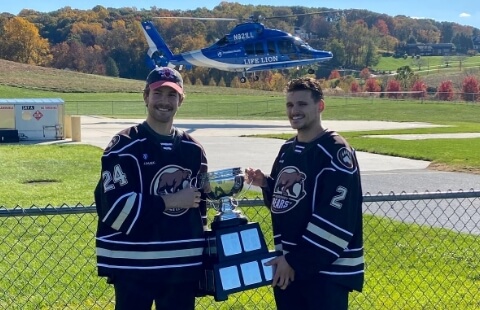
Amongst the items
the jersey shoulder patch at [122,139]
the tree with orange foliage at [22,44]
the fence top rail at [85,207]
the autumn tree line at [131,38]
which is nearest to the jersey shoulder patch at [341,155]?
the jersey shoulder patch at [122,139]

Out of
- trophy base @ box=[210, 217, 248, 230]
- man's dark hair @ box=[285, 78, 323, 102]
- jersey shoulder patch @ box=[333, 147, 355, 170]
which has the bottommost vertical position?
trophy base @ box=[210, 217, 248, 230]

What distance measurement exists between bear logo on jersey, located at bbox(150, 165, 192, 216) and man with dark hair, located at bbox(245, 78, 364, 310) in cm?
47

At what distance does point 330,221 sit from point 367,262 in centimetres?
394

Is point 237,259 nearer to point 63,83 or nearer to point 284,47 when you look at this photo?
point 284,47

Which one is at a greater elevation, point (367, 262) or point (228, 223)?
point (228, 223)

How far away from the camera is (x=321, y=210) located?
3369mm

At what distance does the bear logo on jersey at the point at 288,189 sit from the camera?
3463 millimetres

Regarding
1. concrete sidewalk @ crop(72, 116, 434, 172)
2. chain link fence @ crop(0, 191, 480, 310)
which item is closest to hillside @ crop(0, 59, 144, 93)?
concrete sidewalk @ crop(72, 116, 434, 172)

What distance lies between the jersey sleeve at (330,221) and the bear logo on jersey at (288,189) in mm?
103

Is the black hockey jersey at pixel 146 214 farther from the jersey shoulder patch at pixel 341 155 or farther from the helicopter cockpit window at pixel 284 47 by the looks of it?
the helicopter cockpit window at pixel 284 47

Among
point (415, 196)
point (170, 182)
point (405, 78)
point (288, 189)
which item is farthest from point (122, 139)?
point (405, 78)

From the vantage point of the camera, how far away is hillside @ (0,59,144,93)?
66938 millimetres

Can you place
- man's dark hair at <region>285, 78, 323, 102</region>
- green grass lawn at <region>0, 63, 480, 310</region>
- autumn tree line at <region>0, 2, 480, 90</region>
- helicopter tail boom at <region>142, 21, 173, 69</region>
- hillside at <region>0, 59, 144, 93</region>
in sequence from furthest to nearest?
autumn tree line at <region>0, 2, 480, 90</region>, hillside at <region>0, 59, 144, 93</region>, helicopter tail boom at <region>142, 21, 173, 69</region>, green grass lawn at <region>0, 63, 480, 310</region>, man's dark hair at <region>285, 78, 323, 102</region>

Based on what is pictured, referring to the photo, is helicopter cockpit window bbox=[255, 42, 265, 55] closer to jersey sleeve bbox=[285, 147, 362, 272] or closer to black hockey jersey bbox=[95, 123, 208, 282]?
black hockey jersey bbox=[95, 123, 208, 282]
